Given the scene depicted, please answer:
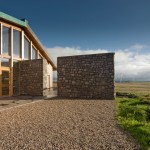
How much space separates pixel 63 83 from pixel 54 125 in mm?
8329

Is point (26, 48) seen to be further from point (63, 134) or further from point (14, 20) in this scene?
point (63, 134)

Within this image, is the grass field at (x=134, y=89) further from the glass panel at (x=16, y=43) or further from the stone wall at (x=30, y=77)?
the glass panel at (x=16, y=43)

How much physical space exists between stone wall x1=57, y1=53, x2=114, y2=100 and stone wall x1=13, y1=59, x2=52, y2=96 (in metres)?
1.44

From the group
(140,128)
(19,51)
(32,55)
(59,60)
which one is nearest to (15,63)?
(19,51)

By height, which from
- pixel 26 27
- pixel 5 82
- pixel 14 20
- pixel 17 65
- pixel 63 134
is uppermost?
pixel 14 20

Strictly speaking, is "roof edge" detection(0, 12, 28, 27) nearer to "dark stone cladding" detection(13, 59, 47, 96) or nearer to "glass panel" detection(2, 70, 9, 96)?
"dark stone cladding" detection(13, 59, 47, 96)

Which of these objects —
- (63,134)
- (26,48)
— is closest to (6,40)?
(26,48)

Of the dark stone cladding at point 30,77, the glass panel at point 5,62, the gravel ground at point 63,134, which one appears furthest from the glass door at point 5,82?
the gravel ground at point 63,134

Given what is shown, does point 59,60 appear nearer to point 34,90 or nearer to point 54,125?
point 34,90

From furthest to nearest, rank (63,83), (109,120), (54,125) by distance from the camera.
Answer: (63,83) < (109,120) < (54,125)

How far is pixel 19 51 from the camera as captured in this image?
643 inches

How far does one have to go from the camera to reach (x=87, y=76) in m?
13.8

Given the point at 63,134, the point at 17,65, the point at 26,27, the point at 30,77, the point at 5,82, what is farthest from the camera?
the point at 26,27

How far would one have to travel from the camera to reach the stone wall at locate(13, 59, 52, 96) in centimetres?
1504
